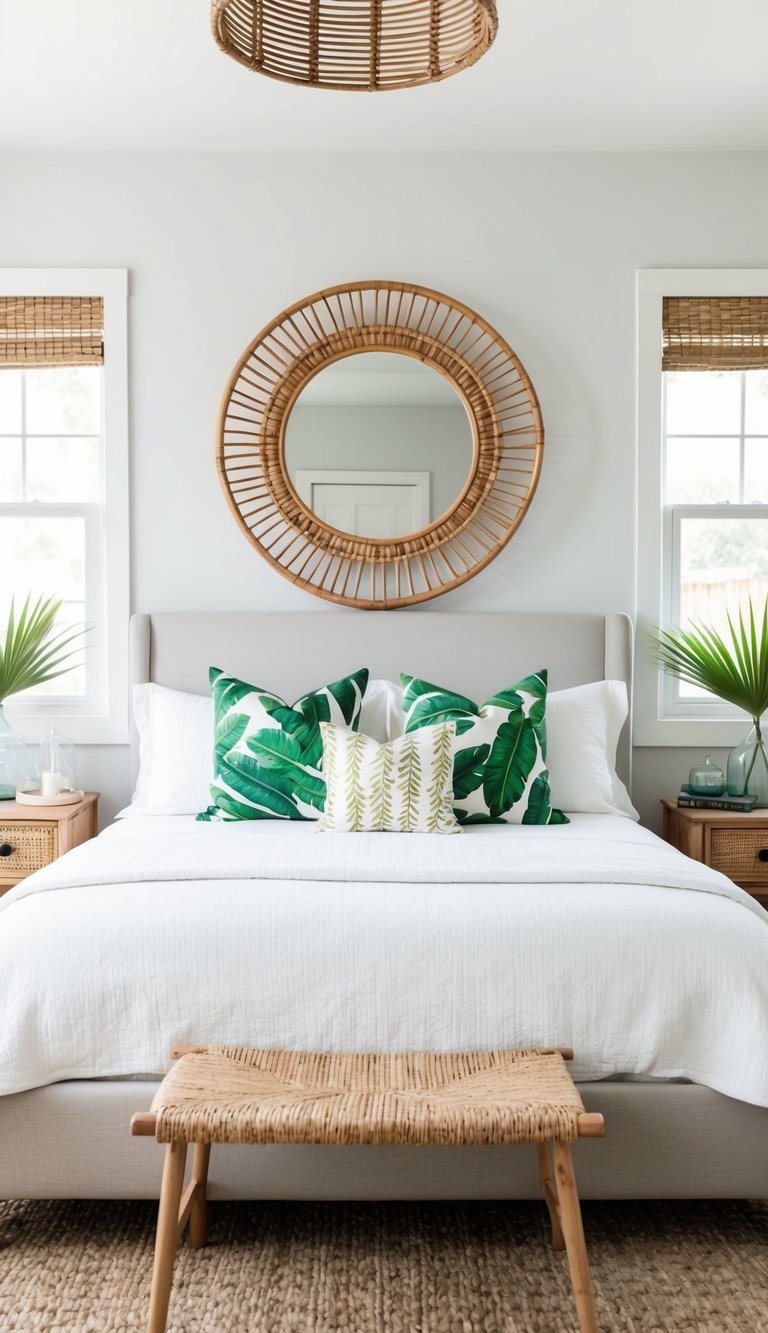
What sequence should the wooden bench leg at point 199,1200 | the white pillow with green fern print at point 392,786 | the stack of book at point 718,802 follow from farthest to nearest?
the stack of book at point 718,802
the white pillow with green fern print at point 392,786
the wooden bench leg at point 199,1200

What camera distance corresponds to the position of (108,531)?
3621mm

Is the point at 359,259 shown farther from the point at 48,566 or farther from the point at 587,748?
the point at 587,748

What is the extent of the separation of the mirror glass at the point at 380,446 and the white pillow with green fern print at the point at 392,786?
1021 mm

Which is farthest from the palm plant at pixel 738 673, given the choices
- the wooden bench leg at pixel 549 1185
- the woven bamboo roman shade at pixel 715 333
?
the wooden bench leg at pixel 549 1185

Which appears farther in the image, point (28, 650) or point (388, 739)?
point (28, 650)

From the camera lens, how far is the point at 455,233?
11.8 feet

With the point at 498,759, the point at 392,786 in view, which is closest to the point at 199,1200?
the point at 392,786

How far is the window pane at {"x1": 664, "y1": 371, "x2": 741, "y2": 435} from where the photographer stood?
371cm

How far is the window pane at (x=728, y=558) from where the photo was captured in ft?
12.3

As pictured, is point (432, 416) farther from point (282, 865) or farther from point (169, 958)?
point (169, 958)

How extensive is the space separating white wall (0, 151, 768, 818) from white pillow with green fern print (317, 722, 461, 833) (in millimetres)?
958

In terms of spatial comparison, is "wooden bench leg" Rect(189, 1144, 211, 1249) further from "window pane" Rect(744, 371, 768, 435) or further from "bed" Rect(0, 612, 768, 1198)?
"window pane" Rect(744, 371, 768, 435)

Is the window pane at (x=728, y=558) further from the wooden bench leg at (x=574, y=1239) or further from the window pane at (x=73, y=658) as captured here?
the wooden bench leg at (x=574, y=1239)

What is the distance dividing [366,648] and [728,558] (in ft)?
4.32
